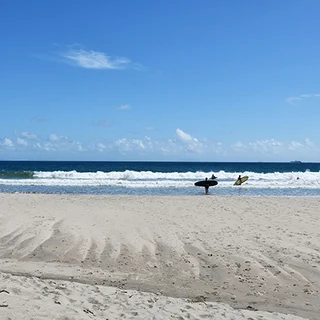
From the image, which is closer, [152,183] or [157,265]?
[157,265]

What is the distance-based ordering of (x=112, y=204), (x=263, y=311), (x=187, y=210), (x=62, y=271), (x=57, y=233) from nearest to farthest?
(x=263, y=311), (x=62, y=271), (x=57, y=233), (x=187, y=210), (x=112, y=204)

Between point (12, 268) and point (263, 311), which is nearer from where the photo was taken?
point (263, 311)

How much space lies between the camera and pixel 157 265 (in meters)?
7.26

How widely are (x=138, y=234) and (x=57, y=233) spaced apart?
2000 millimetres

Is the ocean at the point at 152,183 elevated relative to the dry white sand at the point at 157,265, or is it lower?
elevated

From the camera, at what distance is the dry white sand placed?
489 centimetres

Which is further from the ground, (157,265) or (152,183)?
(152,183)

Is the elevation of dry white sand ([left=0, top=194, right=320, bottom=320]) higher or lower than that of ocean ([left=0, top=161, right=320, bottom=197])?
lower

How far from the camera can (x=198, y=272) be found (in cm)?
685

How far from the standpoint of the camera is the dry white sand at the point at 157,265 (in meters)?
4.89

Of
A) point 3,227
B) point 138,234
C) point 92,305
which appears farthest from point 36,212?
point 92,305

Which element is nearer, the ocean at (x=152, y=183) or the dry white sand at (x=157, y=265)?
the dry white sand at (x=157, y=265)

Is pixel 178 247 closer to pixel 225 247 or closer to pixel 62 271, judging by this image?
pixel 225 247

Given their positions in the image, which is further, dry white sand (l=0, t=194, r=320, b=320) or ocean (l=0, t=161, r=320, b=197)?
ocean (l=0, t=161, r=320, b=197)
